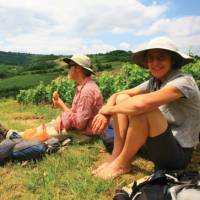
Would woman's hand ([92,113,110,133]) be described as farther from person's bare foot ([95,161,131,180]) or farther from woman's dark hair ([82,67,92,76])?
woman's dark hair ([82,67,92,76])

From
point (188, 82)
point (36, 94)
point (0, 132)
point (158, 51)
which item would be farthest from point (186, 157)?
point (36, 94)

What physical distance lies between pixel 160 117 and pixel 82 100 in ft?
6.88

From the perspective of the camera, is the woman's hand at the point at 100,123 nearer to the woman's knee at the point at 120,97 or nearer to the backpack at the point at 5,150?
the woman's knee at the point at 120,97

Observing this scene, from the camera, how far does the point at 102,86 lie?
15.8 m

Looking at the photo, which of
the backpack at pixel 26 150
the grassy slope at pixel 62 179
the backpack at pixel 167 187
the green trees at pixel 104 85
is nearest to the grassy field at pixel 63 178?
the grassy slope at pixel 62 179

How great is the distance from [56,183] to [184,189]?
5.73 feet

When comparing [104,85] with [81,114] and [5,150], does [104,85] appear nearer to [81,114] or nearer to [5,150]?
[81,114]

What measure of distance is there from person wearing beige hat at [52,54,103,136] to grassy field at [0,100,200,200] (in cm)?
50

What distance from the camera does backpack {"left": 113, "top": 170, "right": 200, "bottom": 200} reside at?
3.42 metres

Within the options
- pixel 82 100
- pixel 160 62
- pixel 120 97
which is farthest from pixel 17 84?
pixel 160 62

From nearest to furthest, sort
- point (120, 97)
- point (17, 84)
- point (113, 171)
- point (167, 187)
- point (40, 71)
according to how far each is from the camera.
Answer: point (167, 187) → point (113, 171) → point (120, 97) → point (17, 84) → point (40, 71)

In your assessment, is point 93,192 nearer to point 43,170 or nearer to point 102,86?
point 43,170

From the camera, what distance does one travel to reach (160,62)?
4.63m

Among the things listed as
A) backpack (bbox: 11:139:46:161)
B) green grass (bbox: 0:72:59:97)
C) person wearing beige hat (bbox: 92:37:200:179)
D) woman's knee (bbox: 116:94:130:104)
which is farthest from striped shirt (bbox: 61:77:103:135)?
green grass (bbox: 0:72:59:97)
